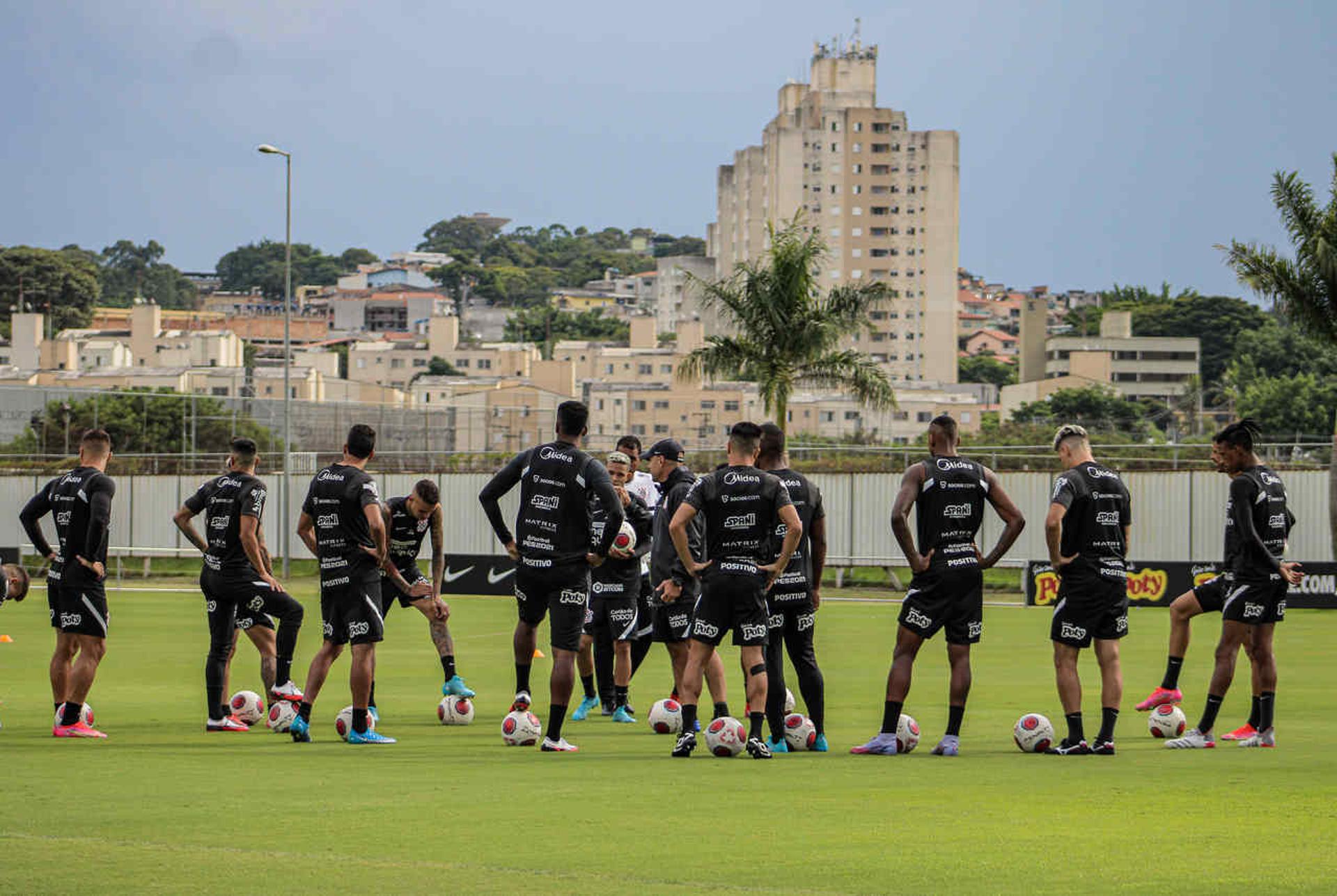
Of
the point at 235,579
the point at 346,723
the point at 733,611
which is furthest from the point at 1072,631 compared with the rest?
the point at 235,579

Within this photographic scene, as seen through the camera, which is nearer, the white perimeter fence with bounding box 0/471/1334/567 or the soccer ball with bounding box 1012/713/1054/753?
the soccer ball with bounding box 1012/713/1054/753

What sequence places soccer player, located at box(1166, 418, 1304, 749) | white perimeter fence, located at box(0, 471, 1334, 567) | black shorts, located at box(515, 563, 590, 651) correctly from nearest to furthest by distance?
black shorts, located at box(515, 563, 590, 651)
soccer player, located at box(1166, 418, 1304, 749)
white perimeter fence, located at box(0, 471, 1334, 567)

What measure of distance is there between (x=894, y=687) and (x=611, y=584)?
11.1 feet

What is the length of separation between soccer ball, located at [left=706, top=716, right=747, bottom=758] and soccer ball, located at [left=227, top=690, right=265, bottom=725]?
4250 millimetres

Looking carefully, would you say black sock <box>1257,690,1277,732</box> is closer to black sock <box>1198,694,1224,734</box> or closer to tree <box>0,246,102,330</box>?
black sock <box>1198,694,1224,734</box>

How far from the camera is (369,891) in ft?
22.2

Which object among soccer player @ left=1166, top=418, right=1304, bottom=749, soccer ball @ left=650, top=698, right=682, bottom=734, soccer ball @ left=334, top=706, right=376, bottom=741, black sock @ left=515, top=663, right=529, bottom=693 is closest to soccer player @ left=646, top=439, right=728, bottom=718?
soccer ball @ left=650, top=698, right=682, bottom=734

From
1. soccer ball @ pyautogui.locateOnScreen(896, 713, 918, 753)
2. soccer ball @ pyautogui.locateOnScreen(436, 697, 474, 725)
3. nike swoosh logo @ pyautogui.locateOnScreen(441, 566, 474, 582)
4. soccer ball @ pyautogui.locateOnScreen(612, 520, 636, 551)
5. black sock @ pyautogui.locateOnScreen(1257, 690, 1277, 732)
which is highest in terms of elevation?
soccer ball @ pyautogui.locateOnScreen(612, 520, 636, 551)

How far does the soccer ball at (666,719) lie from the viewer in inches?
526

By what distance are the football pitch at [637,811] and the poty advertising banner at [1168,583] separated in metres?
18.2

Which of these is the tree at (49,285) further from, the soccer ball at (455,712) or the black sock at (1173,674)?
the black sock at (1173,674)

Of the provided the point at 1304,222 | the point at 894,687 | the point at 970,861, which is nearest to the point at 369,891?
the point at 970,861

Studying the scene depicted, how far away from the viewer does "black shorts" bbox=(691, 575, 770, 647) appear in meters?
11.6

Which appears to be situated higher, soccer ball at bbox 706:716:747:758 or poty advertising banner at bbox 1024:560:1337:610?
soccer ball at bbox 706:716:747:758
